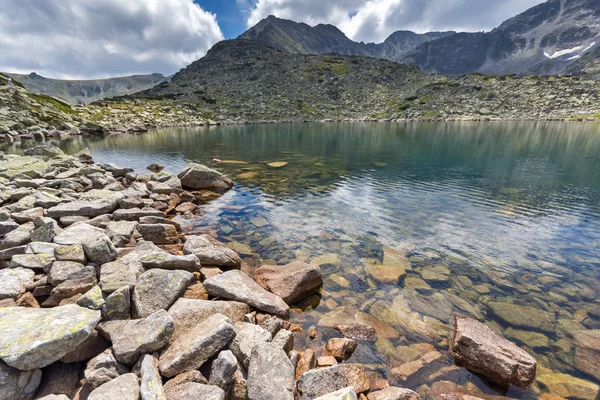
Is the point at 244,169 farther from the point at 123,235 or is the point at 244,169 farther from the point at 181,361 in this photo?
the point at 181,361

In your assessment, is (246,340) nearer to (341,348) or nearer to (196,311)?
(196,311)

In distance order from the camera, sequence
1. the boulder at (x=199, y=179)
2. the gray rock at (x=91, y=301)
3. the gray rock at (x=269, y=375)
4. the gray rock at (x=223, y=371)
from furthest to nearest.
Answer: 1. the boulder at (x=199, y=179)
2. the gray rock at (x=91, y=301)
3. the gray rock at (x=223, y=371)
4. the gray rock at (x=269, y=375)

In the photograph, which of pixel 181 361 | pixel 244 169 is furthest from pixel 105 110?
pixel 181 361

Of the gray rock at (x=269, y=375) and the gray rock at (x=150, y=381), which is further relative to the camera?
the gray rock at (x=269, y=375)

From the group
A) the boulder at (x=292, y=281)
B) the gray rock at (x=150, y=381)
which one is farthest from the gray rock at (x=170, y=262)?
the gray rock at (x=150, y=381)

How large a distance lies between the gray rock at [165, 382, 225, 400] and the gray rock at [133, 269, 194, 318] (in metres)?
2.35

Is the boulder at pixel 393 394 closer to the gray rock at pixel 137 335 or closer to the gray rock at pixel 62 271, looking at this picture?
the gray rock at pixel 137 335

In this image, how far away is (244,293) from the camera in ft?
29.0

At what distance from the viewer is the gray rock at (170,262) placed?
8663mm

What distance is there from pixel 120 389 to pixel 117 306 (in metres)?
2.24

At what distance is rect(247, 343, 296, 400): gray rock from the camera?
5418 mm

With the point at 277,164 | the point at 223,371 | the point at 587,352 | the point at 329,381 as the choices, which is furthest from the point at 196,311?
the point at 277,164

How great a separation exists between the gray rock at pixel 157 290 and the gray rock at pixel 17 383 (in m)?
2.06

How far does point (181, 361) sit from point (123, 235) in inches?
309
